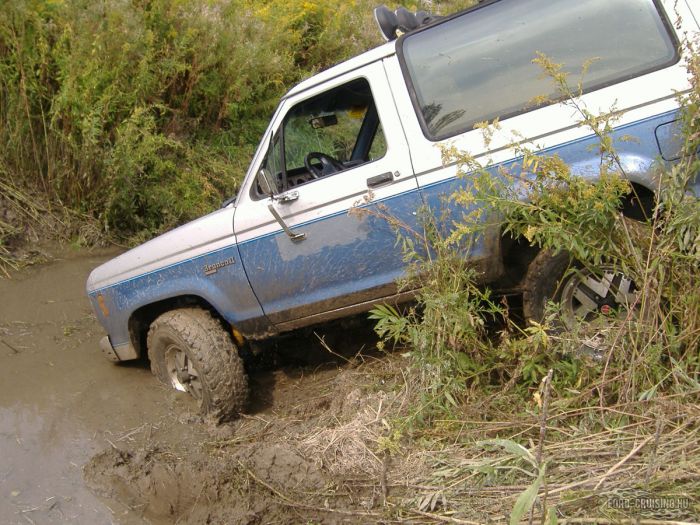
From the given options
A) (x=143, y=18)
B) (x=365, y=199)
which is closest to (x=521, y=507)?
(x=365, y=199)

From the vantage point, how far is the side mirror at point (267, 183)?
449 centimetres

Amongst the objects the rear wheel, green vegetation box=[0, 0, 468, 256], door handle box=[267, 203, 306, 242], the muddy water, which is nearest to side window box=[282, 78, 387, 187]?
door handle box=[267, 203, 306, 242]

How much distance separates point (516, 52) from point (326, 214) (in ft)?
4.61

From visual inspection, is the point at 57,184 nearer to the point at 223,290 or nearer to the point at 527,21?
the point at 223,290

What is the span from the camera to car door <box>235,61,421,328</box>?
163 inches

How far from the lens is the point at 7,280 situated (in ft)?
23.1

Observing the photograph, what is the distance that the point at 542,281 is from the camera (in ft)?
12.6

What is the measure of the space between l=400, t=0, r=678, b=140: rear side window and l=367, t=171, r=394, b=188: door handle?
0.32 meters

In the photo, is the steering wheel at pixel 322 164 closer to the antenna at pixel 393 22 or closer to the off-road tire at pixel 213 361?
the antenna at pixel 393 22

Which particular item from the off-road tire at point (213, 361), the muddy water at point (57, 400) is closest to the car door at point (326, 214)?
the off-road tire at point (213, 361)

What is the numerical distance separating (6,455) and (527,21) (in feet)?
13.3

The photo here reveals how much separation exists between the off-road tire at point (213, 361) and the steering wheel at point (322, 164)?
48.0 inches

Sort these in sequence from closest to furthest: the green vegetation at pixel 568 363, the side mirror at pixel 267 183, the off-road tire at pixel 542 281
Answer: the green vegetation at pixel 568 363
the off-road tire at pixel 542 281
the side mirror at pixel 267 183

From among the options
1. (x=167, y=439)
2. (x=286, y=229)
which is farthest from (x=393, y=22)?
(x=167, y=439)
